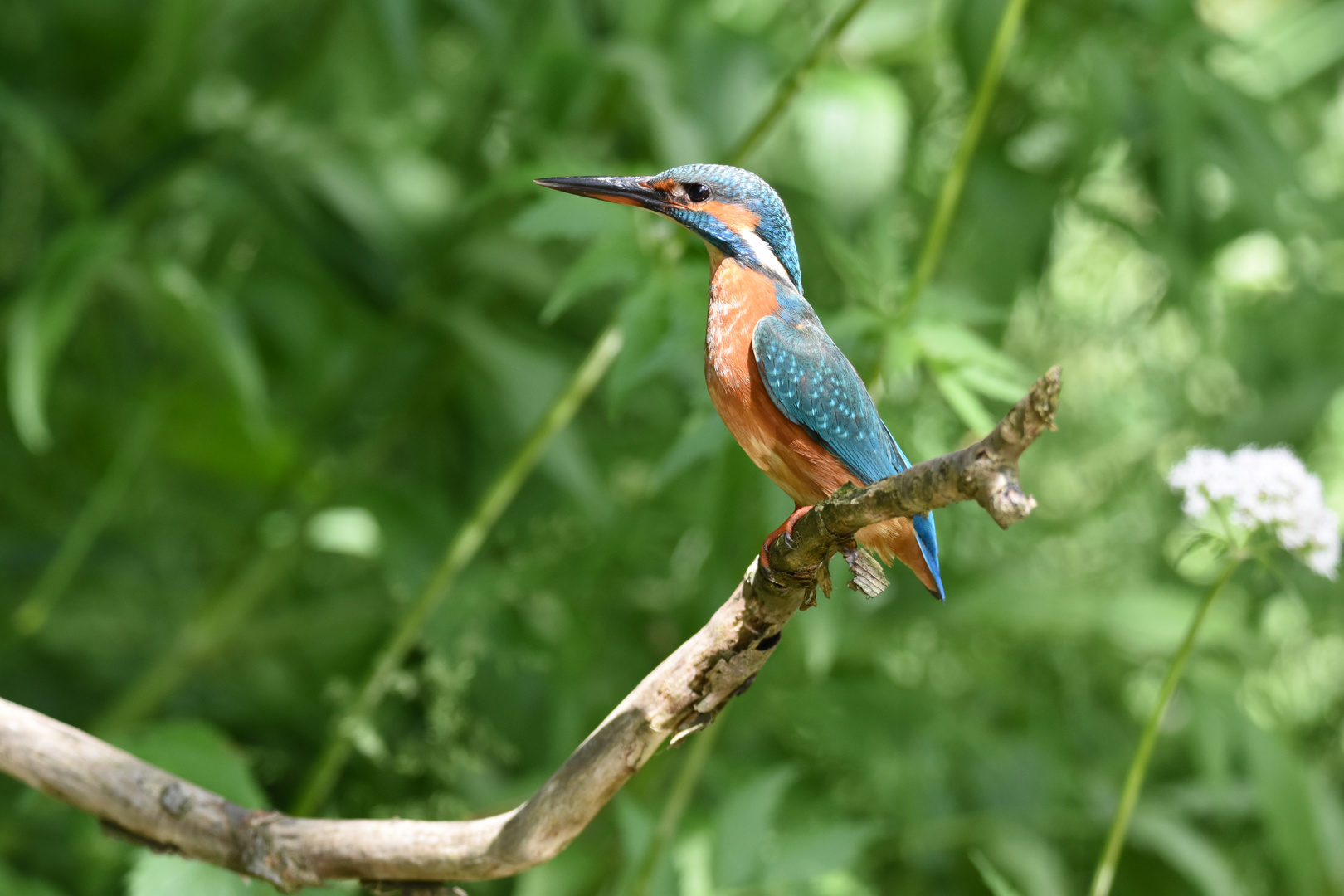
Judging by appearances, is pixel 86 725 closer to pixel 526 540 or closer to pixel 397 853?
pixel 526 540

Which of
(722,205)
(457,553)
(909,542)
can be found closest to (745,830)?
(457,553)

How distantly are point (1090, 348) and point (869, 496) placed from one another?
2739 mm

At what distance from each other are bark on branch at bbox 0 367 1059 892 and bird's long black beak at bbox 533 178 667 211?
1.56 feet

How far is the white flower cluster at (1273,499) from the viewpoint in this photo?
1438 mm

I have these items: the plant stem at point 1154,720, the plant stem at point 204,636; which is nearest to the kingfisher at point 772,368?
the plant stem at point 1154,720

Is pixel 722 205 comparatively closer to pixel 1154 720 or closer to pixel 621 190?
pixel 621 190

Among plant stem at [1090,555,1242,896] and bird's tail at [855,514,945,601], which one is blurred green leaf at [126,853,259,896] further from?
plant stem at [1090,555,1242,896]

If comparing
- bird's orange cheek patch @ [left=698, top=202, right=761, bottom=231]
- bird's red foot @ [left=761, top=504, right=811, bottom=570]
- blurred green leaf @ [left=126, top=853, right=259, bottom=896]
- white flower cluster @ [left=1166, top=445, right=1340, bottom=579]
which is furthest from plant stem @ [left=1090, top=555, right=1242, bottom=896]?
blurred green leaf @ [left=126, top=853, right=259, bottom=896]

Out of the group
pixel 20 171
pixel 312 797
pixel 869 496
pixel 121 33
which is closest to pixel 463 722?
pixel 312 797

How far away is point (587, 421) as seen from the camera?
10.4 ft

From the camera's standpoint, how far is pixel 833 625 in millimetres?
2160

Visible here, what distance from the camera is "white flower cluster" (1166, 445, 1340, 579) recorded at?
1.44 metres

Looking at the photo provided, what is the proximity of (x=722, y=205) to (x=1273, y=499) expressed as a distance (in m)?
0.75

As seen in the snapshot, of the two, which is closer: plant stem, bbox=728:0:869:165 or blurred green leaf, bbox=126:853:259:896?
blurred green leaf, bbox=126:853:259:896
